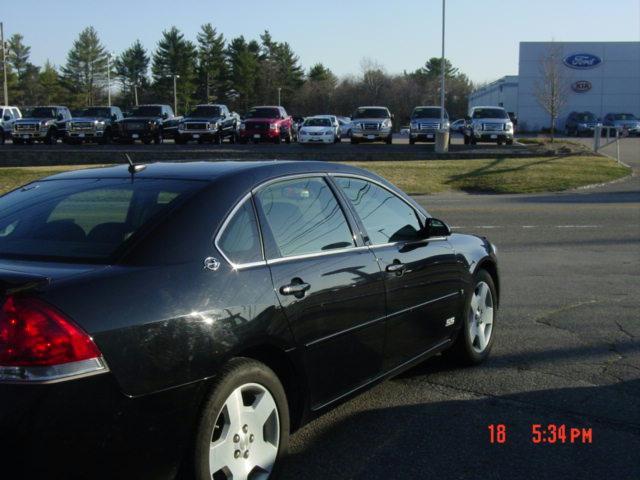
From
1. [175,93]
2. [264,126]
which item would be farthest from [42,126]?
[175,93]

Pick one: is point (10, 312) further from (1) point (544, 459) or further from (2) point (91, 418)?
(1) point (544, 459)

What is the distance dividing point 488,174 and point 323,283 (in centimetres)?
2250

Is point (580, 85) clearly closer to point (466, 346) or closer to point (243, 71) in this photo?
point (243, 71)

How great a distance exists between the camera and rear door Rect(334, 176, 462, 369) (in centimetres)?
461

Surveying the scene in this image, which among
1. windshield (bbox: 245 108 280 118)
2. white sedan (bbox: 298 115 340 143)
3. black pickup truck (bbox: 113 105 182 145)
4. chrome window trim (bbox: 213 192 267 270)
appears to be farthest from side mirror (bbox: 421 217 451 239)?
black pickup truck (bbox: 113 105 182 145)

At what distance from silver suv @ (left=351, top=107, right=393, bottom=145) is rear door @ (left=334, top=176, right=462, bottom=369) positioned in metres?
32.0

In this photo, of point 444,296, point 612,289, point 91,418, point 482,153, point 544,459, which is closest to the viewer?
point 91,418

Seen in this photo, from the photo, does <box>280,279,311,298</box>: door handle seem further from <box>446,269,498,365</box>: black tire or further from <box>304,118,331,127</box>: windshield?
<box>304,118,331,127</box>: windshield

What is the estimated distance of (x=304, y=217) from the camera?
166 inches

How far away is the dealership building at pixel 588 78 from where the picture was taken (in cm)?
6312

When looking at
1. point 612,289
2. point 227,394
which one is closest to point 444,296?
point 227,394

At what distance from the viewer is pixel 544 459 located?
13.6 feet

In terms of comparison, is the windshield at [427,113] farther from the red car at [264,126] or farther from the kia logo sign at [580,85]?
the kia logo sign at [580,85]

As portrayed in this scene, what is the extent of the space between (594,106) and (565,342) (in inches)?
2491
